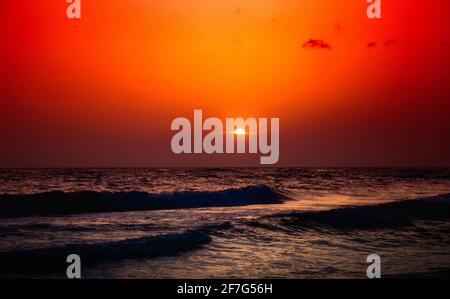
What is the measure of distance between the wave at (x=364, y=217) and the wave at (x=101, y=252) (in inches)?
133

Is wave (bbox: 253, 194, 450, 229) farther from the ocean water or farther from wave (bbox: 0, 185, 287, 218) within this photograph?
wave (bbox: 0, 185, 287, 218)

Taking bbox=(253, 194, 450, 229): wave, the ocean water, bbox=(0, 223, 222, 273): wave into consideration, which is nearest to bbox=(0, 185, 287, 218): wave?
the ocean water

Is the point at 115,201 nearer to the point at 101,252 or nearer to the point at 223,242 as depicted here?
the point at 223,242

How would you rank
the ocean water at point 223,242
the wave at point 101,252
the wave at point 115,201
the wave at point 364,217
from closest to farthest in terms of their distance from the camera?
the ocean water at point 223,242 < the wave at point 101,252 < the wave at point 364,217 < the wave at point 115,201

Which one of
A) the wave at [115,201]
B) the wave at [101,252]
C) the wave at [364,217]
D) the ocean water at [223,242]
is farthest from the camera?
the wave at [115,201]

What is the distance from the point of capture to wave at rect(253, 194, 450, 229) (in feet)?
48.8

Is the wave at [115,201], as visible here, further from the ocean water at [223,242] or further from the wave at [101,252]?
Result: the wave at [101,252]

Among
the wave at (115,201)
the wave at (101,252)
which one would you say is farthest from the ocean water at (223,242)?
the wave at (115,201)

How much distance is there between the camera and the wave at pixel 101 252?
9.31m

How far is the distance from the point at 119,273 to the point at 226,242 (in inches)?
137

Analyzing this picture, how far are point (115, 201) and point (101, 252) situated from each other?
11.7 meters

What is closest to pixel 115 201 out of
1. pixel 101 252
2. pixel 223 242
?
pixel 223 242

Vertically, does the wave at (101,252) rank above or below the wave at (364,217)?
above

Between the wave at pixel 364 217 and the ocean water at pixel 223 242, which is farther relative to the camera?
the wave at pixel 364 217
